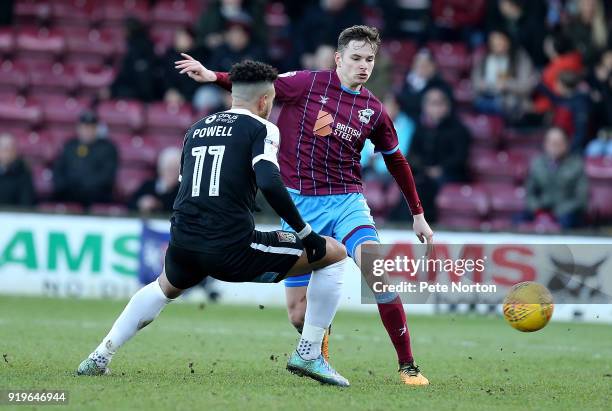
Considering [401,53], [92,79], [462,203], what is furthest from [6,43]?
[462,203]

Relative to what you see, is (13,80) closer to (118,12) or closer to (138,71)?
(118,12)

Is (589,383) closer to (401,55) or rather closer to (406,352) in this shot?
(406,352)

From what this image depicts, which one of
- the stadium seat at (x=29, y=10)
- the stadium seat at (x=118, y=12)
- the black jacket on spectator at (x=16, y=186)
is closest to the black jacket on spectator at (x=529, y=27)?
the stadium seat at (x=118, y=12)

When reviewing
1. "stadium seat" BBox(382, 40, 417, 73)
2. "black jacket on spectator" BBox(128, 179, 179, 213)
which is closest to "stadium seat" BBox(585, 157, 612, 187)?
"stadium seat" BBox(382, 40, 417, 73)

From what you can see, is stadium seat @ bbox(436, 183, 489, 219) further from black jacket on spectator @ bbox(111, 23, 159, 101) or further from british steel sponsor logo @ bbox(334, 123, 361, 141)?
british steel sponsor logo @ bbox(334, 123, 361, 141)

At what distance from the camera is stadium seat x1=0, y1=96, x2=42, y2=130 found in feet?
60.2

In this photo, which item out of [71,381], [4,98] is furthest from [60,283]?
[71,381]

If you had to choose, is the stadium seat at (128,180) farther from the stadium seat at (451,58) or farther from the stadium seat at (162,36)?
the stadium seat at (451,58)

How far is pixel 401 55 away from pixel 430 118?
2722mm

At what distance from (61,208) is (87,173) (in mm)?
747

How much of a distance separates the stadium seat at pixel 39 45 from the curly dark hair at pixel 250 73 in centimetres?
1270

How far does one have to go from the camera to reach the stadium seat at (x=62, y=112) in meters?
18.3

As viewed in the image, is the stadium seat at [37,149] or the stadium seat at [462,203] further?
the stadium seat at [37,149]

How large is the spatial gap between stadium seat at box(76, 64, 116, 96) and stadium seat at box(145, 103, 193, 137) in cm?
132
